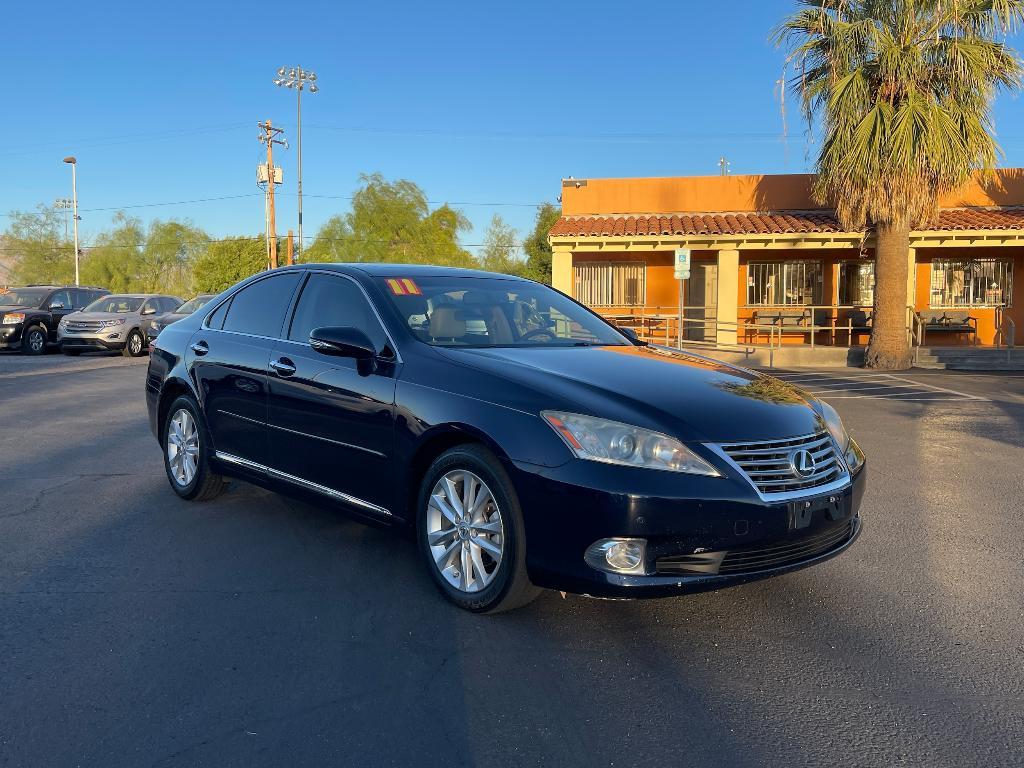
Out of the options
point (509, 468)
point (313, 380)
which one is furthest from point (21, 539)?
point (509, 468)

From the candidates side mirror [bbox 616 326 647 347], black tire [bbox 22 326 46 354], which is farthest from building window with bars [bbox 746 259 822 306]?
side mirror [bbox 616 326 647 347]

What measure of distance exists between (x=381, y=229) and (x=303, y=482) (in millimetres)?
54544

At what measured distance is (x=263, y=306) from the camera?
220 inches

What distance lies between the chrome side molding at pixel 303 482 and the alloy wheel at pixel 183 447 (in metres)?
0.36

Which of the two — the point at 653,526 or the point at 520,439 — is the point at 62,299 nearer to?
the point at 520,439

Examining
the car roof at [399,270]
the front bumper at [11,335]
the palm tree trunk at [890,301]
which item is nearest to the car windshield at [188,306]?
the front bumper at [11,335]

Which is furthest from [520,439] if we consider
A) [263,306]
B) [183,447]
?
[183,447]

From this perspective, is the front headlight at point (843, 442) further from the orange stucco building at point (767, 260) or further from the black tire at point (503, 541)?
the orange stucco building at point (767, 260)

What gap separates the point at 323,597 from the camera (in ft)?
13.8

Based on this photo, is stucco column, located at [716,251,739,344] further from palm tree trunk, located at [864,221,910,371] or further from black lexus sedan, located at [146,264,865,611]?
black lexus sedan, located at [146,264,865,611]

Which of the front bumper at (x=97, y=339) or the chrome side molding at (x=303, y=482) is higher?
the front bumper at (x=97, y=339)

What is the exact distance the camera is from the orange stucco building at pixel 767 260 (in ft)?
67.9

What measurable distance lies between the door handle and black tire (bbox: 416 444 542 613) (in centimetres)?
128

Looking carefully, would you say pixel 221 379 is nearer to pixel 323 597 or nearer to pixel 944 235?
pixel 323 597
